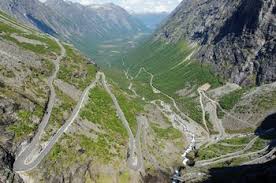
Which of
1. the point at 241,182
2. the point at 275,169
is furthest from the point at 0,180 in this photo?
the point at 275,169

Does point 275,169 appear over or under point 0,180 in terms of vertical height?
over

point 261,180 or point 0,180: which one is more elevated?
point 261,180

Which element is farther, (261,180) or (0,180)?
(0,180)

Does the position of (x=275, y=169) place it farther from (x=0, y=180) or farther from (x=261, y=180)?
(x=0, y=180)

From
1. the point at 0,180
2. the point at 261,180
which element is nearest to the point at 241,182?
the point at 261,180

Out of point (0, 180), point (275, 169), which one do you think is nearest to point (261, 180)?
point (275, 169)

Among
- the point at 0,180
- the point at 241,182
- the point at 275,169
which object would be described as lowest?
the point at 0,180

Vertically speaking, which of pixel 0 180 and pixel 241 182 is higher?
pixel 241 182

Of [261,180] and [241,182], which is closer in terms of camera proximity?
[261,180]

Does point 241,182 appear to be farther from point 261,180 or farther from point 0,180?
point 0,180
